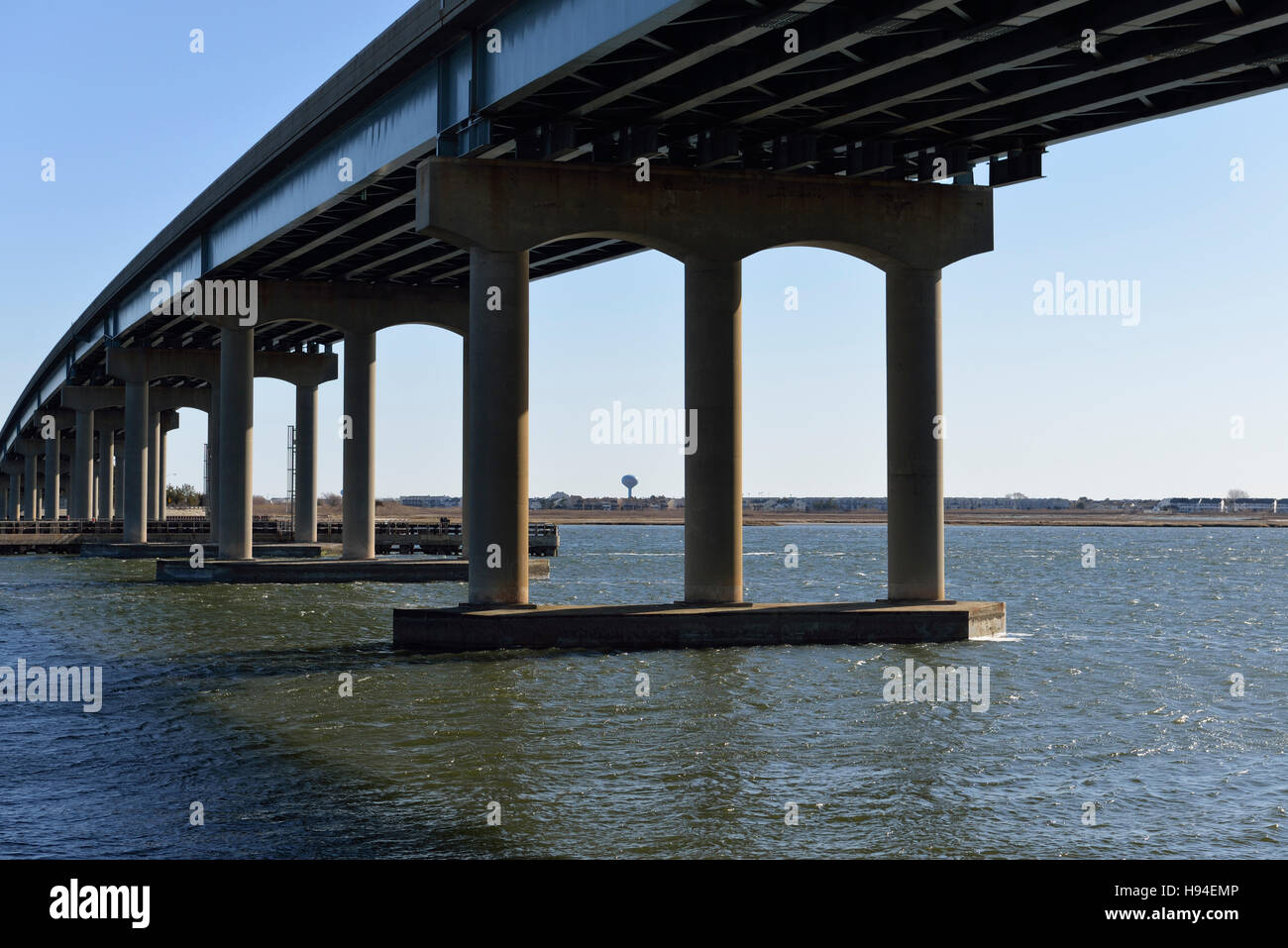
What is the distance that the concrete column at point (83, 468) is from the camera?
98562 mm

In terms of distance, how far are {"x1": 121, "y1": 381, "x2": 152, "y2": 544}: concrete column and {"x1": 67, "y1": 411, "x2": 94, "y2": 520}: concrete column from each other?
59.0ft

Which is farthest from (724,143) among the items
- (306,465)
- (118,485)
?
(118,485)

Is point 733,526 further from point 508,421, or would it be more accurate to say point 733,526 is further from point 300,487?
point 300,487

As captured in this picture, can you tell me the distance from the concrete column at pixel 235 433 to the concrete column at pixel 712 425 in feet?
102

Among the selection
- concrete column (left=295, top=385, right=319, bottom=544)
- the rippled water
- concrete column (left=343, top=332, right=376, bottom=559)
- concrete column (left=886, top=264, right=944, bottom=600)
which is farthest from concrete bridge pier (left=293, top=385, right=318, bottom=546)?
concrete column (left=886, top=264, right=944, bottom=600)

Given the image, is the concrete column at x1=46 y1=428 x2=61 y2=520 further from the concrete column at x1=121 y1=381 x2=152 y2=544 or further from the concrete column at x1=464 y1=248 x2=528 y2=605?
the concrete column at x1=464 y1=248 x2=528 y2=605

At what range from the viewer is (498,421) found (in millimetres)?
32156

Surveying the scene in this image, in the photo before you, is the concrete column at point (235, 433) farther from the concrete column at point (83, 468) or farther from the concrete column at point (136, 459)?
the concrete column at point (83, 468)

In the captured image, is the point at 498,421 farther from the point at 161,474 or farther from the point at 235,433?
the point at 161,474

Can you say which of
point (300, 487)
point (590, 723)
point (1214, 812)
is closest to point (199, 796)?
point (590, 723)

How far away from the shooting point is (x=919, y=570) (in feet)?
114

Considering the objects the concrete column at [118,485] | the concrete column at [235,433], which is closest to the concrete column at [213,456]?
the concrete column at [235,433]

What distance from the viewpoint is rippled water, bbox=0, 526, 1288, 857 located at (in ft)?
45.4
